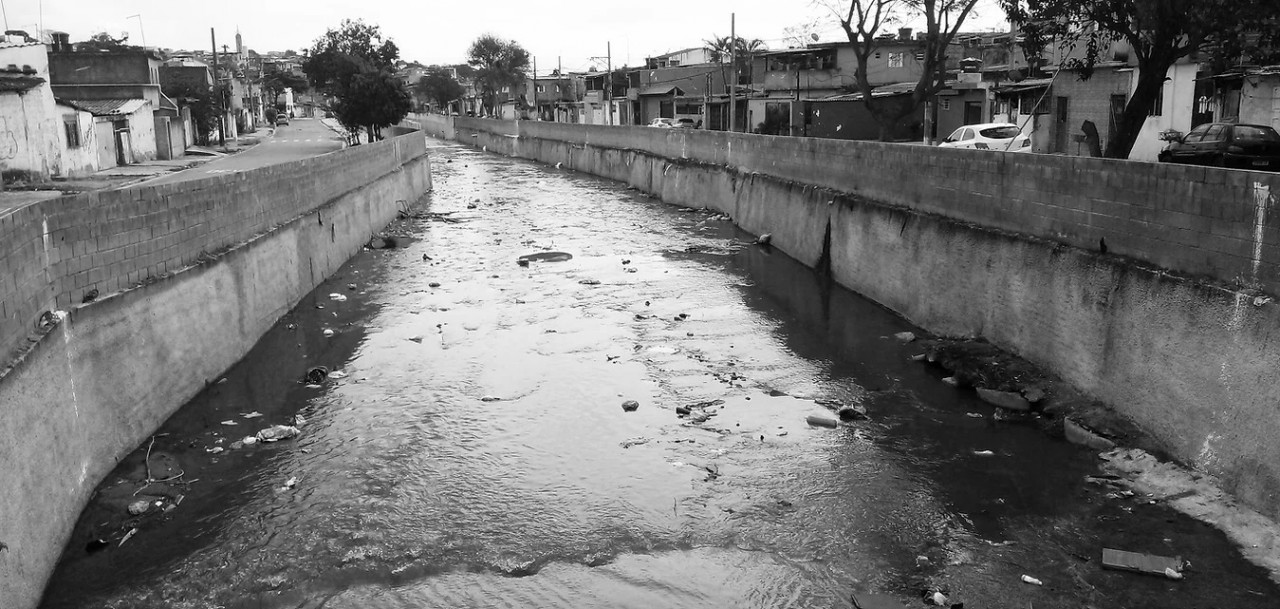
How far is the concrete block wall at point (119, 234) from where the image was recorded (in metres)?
6.62

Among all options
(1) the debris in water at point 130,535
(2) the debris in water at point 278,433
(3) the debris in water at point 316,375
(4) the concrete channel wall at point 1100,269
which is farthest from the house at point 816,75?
(1) the debris in water at point 130,535

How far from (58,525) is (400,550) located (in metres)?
2.23

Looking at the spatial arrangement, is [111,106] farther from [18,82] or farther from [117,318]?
[117,318]

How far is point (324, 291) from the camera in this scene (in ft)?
51.1

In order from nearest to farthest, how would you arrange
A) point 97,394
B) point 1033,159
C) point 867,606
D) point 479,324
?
point 867,606 < point 97,394 < point 1033,159 < point 479,324

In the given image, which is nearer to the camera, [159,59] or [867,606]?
[867,606]

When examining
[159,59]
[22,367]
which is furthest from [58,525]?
[159,59]

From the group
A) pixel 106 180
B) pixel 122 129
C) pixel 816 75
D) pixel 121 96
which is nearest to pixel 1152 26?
pixel 106 180

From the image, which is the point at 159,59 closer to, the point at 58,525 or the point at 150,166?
the point at 150,166

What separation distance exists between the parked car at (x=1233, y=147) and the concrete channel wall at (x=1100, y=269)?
5978 millimetres

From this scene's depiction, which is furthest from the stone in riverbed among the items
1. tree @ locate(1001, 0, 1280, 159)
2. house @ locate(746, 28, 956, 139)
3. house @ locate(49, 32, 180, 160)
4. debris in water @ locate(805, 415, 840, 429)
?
house @ locate(746, 28, 956, 139)

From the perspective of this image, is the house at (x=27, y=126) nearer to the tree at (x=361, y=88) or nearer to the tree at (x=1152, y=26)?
the tree at (x=361, y=88)

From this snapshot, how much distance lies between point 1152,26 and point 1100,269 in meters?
5.64

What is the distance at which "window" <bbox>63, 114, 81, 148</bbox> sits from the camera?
100 ft
